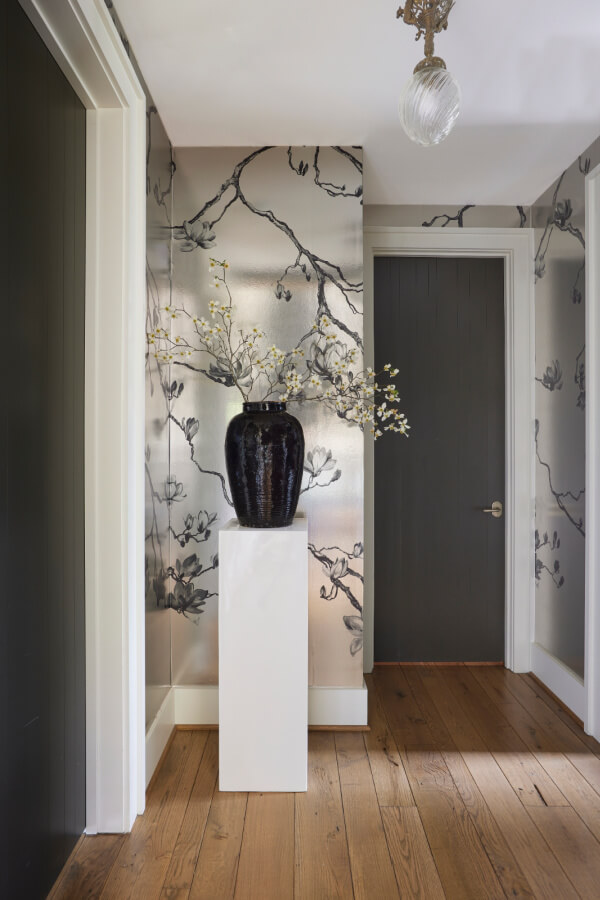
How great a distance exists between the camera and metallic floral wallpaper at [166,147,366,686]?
2.72 metres

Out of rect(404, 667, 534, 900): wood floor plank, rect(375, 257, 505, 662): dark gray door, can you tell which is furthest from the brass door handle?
rect(404, 667, 534, 900): wood floor plank

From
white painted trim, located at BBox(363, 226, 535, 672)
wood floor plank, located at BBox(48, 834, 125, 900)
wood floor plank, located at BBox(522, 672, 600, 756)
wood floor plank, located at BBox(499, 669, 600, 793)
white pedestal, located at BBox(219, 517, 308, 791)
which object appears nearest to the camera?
wood floor plank, located at BBox(48, 834, 125, 900)

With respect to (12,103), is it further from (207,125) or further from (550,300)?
(550,300)

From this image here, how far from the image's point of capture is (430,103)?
144 centimetres

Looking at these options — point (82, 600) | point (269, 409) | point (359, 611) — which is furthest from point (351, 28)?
point (359, 611)

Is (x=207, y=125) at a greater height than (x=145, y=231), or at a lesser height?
greater

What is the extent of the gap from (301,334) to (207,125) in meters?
0.91

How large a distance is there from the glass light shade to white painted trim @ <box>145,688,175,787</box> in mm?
2060

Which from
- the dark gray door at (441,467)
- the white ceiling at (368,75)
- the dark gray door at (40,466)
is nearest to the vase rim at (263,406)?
the dark gray door at (40,466)

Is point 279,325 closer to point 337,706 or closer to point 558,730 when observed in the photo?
point 337,706

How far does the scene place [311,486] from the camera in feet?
9.01

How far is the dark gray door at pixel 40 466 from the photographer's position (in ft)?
4.63

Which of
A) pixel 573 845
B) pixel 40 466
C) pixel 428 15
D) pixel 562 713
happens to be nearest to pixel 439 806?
pixel 573 845

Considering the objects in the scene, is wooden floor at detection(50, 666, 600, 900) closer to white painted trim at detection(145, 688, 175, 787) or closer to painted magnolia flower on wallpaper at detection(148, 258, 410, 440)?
white painted trim at detection(145, 688, 175, 787)
